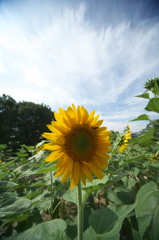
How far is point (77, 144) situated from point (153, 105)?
3.17ft

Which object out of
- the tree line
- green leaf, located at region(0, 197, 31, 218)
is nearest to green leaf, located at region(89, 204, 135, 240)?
green leaf, located at region(0, 197, 31, 218)

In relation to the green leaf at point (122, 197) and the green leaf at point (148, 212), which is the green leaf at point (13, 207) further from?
the green leaf at point (122, 197)

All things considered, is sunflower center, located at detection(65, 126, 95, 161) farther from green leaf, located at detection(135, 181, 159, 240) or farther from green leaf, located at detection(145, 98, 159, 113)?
green leaf, located at detection(145, 98, 159, 113)

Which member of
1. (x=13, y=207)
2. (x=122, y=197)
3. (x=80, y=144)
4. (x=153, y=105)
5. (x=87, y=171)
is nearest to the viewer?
(x=13, y=207)

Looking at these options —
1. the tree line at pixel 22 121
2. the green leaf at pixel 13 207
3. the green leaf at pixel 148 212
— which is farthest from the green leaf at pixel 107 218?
the tree line at pixel 22 121

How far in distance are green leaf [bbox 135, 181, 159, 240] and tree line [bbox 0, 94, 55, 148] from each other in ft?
79.2

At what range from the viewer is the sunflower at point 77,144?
3.73 ft

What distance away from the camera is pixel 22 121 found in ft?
85.4

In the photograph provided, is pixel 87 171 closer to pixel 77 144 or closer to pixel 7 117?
pixel 77 144

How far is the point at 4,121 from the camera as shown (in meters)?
24.7

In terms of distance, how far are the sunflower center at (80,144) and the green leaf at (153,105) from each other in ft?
2.43

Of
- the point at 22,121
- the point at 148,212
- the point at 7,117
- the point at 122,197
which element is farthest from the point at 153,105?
the point at 7,117

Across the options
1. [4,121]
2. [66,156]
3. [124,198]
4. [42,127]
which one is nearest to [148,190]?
[124,198]

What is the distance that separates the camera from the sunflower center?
1230mm
